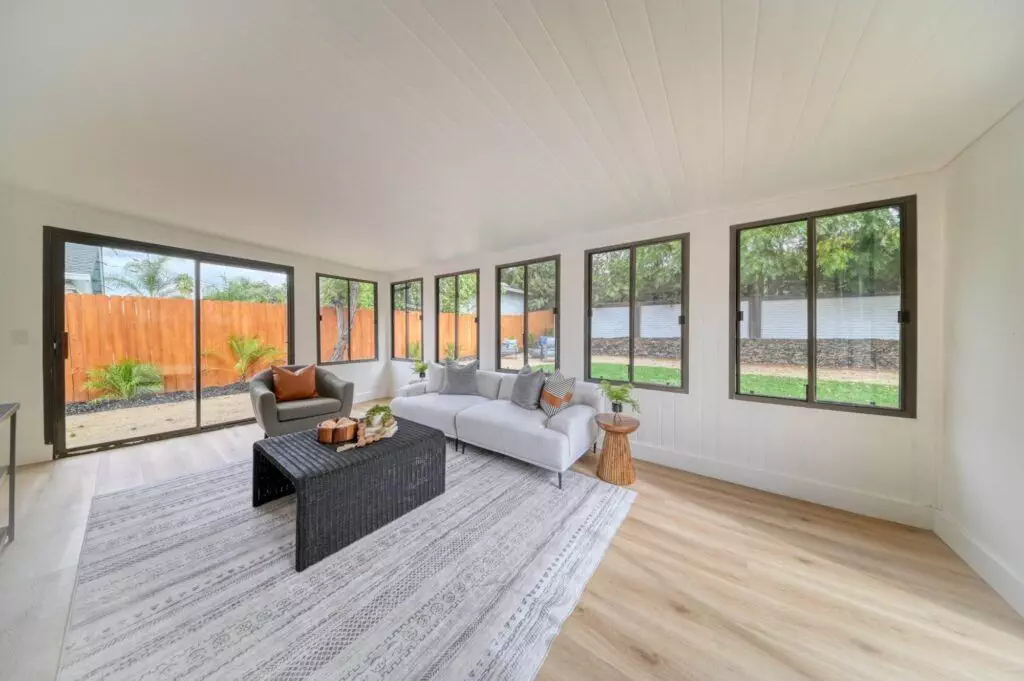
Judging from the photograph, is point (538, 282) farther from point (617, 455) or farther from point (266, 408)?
point (266, 408)

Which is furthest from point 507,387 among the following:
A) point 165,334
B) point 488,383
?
point 165,334

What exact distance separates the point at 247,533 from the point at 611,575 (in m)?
2.17

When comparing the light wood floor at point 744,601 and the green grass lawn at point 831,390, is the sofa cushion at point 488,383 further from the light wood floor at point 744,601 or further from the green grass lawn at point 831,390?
the green grass lawn at point 831,390

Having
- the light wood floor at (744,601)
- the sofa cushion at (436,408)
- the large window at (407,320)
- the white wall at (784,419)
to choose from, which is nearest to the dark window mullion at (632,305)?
the white wall at (784,419)

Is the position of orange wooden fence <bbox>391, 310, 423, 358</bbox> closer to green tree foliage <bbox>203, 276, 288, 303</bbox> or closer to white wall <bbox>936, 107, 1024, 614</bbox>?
green tree foliage <bbox>203, 276, 288, 303</bbox>

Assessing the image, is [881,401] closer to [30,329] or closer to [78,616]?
[78,616]

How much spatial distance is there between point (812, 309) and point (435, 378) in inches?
150

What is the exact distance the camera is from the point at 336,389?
3781 mm

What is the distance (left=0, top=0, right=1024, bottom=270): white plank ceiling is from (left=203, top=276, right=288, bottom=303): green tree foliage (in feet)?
4.99

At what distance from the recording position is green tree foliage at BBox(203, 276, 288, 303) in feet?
13.1

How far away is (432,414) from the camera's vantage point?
3426mm

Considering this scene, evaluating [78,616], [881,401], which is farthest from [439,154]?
[881,401]

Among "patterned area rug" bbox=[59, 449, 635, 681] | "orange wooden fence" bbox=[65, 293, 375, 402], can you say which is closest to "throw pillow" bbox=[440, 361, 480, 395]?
"patterned area rug" bbox=[59, 449, 635, 681]

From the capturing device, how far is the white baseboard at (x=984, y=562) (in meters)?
1.54
